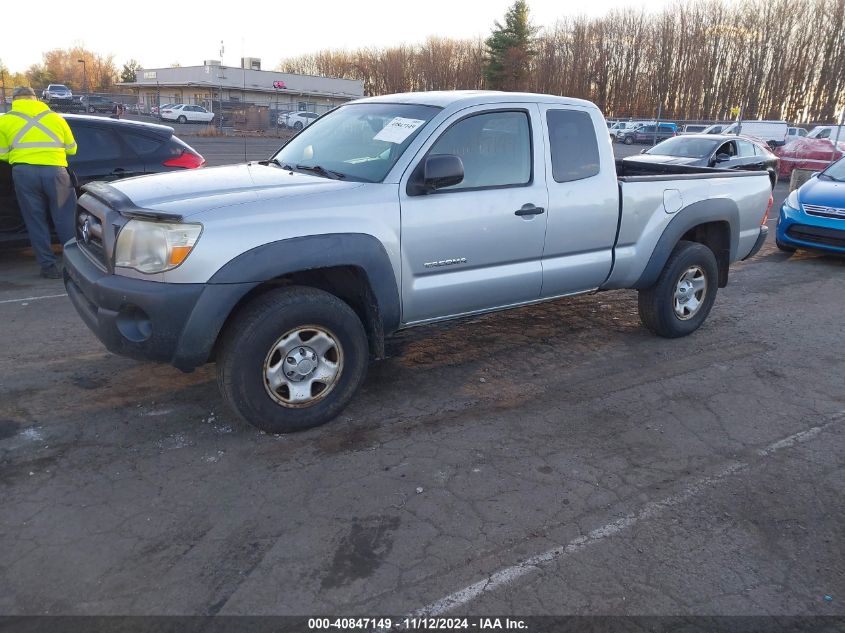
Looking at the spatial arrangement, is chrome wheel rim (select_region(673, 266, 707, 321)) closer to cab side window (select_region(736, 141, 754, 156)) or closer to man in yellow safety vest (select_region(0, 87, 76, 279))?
man in yellow safety vest (select_region(0, 87, 76, 279))

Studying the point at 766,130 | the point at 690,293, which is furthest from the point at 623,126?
the point at 690,293

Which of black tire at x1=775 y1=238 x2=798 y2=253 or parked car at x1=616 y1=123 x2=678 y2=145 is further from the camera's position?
parked car at x1=616 y1=123 x2=678 y2=145

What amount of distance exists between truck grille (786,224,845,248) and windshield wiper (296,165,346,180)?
7.80 m

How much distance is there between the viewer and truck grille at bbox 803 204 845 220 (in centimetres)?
923

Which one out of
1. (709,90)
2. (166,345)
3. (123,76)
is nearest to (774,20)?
(709,90)

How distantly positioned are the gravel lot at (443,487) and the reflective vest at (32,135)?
7.41 feet

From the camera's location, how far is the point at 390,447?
13.0ft

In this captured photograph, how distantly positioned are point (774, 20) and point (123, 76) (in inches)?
3055

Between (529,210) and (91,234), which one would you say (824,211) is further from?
(91,234)

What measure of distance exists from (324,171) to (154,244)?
1.31 meters

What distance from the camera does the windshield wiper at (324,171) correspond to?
4.38 meters

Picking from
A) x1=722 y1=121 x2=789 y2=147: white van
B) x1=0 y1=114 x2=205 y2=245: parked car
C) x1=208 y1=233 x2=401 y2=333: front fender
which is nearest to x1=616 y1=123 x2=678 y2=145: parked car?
x1=722 y1=121 x2=789 y2=147: white van

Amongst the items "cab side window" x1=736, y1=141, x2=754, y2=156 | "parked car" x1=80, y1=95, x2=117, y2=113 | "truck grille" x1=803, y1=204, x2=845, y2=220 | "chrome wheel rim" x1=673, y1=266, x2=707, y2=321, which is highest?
"parked car" x1=80, y1=95, x2=117, y2=113

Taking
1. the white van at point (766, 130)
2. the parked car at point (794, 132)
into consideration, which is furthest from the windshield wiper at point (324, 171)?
the parked car at point (794, 132)
